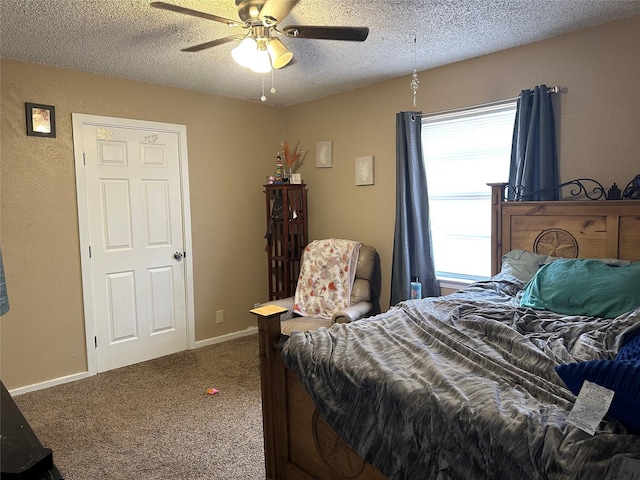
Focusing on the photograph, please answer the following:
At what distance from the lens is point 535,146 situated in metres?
2.93

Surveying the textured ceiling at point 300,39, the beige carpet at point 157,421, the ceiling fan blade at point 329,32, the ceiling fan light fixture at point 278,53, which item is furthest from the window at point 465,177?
the beige carpet at point 157,421

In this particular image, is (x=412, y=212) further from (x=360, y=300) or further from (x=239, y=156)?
(x=239, y=156)

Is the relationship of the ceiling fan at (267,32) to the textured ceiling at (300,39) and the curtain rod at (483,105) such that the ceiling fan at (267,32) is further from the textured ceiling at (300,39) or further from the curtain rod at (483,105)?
the curtain rod at (483,105)

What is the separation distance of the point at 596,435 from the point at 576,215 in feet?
6.56

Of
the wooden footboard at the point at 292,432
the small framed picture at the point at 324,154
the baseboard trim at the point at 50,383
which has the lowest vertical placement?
the baseboard trim at the point at 50,383

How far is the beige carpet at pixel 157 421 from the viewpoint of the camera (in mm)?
2387

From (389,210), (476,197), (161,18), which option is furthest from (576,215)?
(161,18)

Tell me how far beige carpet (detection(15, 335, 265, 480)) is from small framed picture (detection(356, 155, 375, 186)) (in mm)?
1893

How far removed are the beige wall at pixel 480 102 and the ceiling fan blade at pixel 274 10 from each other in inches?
70.7

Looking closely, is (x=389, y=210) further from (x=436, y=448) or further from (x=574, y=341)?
(x=436, y=448)

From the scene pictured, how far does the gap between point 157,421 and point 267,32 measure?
8.01ft

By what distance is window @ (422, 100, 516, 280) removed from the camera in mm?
3299

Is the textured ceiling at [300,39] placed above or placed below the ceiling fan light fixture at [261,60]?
above

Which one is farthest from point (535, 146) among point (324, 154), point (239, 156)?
point (239, 156)
